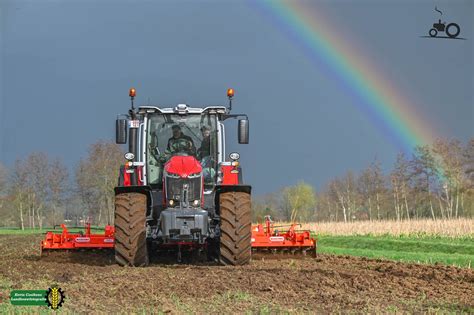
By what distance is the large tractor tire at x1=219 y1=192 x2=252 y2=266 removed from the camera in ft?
44.6

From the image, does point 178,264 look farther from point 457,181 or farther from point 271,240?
point 457,181

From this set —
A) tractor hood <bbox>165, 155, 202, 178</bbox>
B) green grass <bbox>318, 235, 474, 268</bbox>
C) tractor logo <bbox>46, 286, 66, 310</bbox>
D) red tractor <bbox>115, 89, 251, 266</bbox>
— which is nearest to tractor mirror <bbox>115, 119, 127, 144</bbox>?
red tractor <bbox>115, 89, 251, 266</bbox>

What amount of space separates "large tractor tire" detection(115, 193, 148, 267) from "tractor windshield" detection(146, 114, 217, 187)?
1.18 meters

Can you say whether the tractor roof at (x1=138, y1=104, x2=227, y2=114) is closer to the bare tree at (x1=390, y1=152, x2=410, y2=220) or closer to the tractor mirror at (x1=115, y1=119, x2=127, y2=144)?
→ the tractor mirror at (x1=115, y1=119, x2=127, y2=144)

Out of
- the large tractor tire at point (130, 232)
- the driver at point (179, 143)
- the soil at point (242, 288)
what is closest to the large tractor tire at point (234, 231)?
the soil at point (242, 288)

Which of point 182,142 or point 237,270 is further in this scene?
point 182,142

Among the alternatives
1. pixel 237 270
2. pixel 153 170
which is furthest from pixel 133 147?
pixel 237 270

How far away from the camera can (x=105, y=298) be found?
9.21 meters

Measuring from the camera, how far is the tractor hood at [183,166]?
13.7 m

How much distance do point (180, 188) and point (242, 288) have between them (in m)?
3.90

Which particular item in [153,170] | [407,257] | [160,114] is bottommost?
[407,257]

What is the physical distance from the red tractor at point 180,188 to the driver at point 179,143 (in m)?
0.02

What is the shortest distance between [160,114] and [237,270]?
4.18 m

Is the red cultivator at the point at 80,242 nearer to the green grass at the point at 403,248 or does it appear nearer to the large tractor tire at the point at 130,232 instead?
the large tractor tire at the point at 130,232
